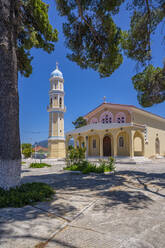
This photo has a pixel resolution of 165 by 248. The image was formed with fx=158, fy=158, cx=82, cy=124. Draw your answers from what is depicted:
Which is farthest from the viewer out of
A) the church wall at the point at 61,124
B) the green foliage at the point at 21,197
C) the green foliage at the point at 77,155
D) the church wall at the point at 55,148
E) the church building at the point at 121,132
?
the church wall at the point at 61,124

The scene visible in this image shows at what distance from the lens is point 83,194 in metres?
4.95

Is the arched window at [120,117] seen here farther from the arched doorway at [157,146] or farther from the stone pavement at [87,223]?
the stone pavement at [87,223]

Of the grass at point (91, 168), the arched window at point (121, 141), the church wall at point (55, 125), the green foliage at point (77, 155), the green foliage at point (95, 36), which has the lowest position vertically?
the grass at point (91, 168)

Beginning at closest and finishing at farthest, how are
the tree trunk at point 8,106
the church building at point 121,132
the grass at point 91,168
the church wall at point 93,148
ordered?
the tree trunk at point 8,106
the grass at point 91,168
the church building at point 121,132
the church wall at point 93,148

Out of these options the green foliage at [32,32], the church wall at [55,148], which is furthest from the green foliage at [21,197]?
the church wall at [55,148]

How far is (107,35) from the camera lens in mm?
8570

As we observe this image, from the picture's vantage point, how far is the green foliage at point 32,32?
7750mm

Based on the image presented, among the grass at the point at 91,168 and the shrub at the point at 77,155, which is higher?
the shrub at the point at 77,155

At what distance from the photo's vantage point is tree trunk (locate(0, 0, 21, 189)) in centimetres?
474

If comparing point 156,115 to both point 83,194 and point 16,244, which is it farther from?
point 16,244

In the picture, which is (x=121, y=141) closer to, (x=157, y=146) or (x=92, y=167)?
(x=157, y=146)

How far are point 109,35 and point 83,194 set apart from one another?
26.1 feet

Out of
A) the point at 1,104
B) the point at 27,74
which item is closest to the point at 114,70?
the point at 27,74

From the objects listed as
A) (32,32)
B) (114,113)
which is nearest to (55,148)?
(114,113)
